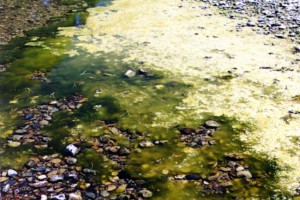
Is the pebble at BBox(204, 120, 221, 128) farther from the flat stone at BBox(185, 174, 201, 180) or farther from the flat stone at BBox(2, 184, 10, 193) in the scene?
the flat stone at BBox(2, 184, 10, 193)

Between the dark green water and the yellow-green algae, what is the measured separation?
0.30 metres

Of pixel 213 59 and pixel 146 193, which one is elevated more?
pixel 213 59

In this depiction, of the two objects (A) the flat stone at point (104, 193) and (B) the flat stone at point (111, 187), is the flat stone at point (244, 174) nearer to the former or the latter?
(B) the flat stone at point (111, 187)

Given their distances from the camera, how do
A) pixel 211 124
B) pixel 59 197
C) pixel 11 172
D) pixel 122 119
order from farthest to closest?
pixel 122 119 → pixel 211 124 → pixel 11 172 → pixel 59 197

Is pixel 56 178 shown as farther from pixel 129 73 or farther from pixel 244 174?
pixel 129 73

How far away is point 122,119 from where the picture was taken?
6.93 m

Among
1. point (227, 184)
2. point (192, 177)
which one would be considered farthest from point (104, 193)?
point (227, 184)

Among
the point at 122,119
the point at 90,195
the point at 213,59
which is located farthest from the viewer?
the point at 213,59

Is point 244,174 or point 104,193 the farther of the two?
point 244,174

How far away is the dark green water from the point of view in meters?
5.30

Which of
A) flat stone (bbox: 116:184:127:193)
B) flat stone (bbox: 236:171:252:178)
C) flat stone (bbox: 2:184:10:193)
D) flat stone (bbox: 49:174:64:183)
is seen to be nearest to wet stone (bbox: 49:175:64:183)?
flat stone (bbox: 49:174:64:183)

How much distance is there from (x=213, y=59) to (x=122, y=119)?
4.05 meters

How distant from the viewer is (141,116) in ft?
23.1

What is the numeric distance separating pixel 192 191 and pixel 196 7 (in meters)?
12.0
